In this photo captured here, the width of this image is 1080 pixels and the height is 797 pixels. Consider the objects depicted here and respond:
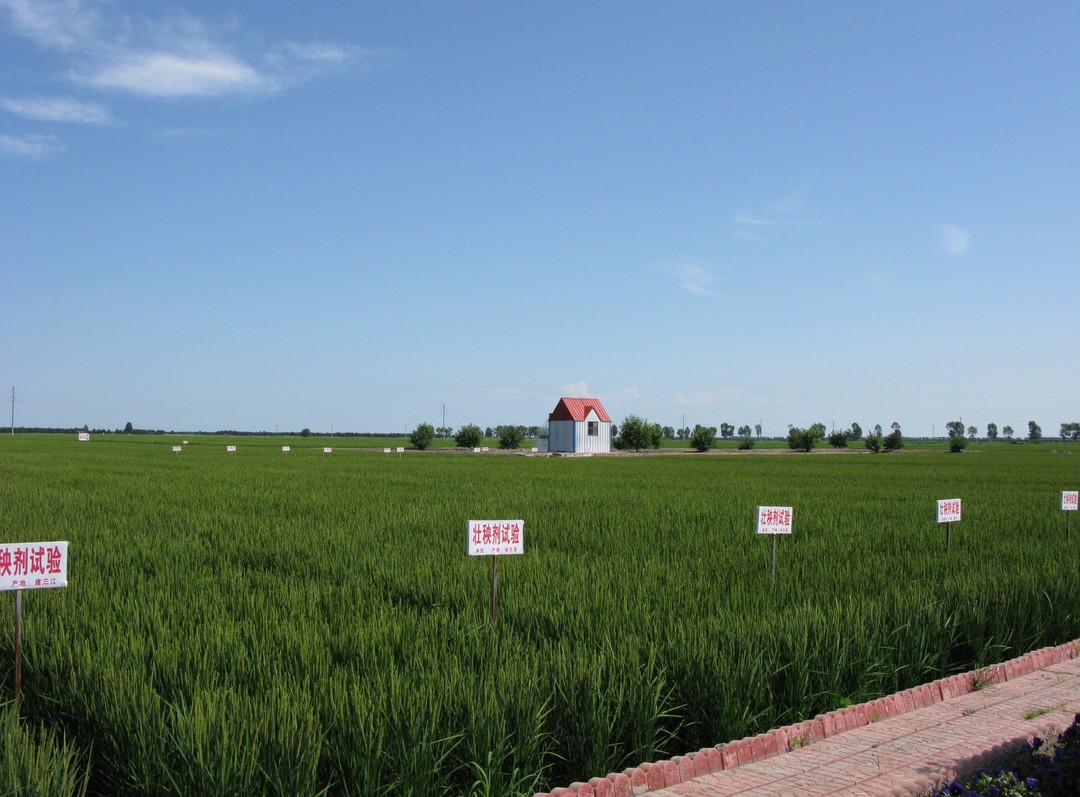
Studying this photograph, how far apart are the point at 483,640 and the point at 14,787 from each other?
299 cm

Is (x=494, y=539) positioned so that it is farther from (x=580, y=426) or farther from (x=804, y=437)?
(x=804, y=437)

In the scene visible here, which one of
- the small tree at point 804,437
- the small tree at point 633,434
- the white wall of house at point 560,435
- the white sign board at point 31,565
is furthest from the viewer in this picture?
the small tree at point 804,437

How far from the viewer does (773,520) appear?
8484mm

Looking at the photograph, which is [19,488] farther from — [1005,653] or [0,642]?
[1005,653]

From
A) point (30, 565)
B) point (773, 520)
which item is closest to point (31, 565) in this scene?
point (30, 565)

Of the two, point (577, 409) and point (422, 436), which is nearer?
point (577, 409)

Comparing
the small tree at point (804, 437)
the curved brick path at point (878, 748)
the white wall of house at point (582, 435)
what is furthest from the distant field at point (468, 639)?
the small tree at point (804, 437)

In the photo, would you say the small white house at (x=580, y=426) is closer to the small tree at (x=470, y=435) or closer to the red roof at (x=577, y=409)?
the red roof at (x=577, y=409)

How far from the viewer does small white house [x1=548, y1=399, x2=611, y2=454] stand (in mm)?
59938

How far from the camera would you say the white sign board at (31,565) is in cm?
508

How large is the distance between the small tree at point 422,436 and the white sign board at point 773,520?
7217 cm

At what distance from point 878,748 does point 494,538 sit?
10.0 ft

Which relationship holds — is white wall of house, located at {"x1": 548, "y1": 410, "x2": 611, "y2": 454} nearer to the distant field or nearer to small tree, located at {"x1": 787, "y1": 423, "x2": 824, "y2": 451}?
small tree, located at {"x1": 787, "y1": 423, "x2": 824, "y2": 451}

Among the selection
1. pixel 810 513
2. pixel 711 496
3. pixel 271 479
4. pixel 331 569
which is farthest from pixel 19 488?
pixel 810 513
